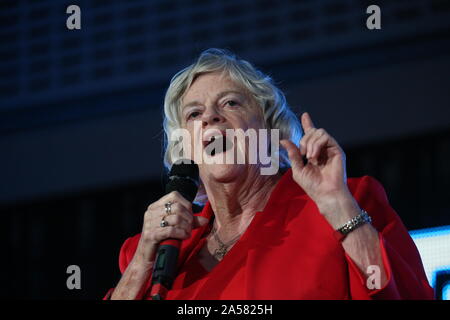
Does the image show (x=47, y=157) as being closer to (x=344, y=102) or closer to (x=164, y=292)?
(x=344, y=102)

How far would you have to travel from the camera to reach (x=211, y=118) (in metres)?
2.08

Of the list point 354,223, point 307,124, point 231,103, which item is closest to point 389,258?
point 354,223

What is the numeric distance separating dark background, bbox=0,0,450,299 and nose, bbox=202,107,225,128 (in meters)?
1.17

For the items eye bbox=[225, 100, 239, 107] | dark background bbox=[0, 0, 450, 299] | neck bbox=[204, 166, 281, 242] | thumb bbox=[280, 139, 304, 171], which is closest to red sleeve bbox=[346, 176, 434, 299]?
thumb bbox=[280, 139, 304, 171]

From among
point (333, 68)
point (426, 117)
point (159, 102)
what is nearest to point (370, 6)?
point (333, 68)

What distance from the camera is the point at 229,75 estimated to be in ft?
7.26

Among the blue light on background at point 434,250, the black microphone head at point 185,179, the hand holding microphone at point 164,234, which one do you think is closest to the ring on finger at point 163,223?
the hand holding microphone at point 164,234

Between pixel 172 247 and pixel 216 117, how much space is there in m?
0.51

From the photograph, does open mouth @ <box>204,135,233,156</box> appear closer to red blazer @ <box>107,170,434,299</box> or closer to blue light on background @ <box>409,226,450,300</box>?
red blazer @ <box>107,170,434,299</box>

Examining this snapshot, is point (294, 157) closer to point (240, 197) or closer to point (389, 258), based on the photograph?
point (389, 258)

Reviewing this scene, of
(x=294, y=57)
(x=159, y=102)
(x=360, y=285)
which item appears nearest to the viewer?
(x=360, y=285)

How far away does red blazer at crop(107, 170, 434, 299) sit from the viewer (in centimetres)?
164

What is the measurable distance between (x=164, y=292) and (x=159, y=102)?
2198 millimetres

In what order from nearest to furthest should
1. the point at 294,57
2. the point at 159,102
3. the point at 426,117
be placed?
the point at 426,117, the point at 294,57, the point at 159,102
